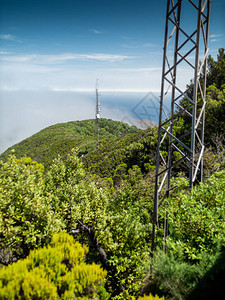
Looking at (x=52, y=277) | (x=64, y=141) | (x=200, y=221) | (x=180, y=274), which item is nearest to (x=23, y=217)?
(x=52, y=277)

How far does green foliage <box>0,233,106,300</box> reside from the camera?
4.23 metres

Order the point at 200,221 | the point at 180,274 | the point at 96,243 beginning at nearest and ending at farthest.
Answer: the point at 180,274, the point at 200,221, the point at 96,243

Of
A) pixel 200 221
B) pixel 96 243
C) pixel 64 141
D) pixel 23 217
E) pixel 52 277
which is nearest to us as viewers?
pixel 52 277

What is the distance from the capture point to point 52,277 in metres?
4.75

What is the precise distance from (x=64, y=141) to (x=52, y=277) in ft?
262

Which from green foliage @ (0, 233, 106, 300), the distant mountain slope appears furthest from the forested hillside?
the distant mountain slope

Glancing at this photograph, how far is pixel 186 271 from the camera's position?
5.11 m

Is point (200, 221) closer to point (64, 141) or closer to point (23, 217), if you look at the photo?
point (23, 217)

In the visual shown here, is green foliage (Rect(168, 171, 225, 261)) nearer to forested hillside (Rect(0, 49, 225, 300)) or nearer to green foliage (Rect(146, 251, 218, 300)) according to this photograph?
forested hillside (Rect(0, 49, 225, 300))

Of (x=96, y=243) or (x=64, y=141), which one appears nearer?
(x=96, y=243)

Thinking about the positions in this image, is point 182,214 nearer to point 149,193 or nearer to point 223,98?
point 149,193

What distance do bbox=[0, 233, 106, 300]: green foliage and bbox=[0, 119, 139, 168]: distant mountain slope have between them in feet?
160

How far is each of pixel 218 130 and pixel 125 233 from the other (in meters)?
15.1

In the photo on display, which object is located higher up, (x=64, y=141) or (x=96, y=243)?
(x=64, y=141)
